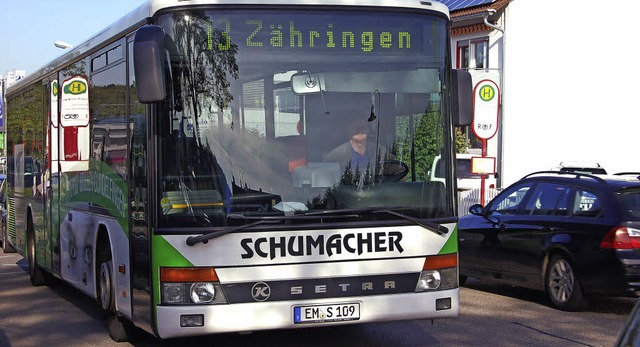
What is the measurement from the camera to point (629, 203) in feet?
35.8

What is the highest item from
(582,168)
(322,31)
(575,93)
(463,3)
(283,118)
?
(463,3)

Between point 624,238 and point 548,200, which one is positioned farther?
point 548,200

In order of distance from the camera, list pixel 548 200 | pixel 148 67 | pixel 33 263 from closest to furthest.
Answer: pixel 148 67 < pixel 548 200 < pixel 33 263

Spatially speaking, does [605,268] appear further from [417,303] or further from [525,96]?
[525,96]

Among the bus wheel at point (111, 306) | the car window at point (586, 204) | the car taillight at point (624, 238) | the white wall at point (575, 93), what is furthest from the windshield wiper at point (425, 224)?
the white wall at point (575, 93)

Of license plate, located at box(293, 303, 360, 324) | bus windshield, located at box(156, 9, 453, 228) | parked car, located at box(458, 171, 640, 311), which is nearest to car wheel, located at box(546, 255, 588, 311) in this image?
parked car, located at box(458, 171, 640, 311)

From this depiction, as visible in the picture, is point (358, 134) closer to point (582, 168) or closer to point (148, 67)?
point (148, 67)

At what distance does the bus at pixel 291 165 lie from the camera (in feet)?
23.3

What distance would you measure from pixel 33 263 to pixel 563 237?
749cm

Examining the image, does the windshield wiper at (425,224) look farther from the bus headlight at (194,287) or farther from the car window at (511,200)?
the car window at (511,200)

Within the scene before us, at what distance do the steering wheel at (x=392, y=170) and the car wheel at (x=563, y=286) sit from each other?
4.25 m

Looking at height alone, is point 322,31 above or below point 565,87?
below

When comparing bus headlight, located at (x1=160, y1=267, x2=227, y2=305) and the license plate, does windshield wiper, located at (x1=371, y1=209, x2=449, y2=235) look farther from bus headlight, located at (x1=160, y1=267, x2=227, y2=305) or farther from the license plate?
bus headlight, located at (x1=160, y1=267, x2=227, y2=305)

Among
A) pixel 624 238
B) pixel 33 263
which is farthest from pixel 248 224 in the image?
pixel 33 263
